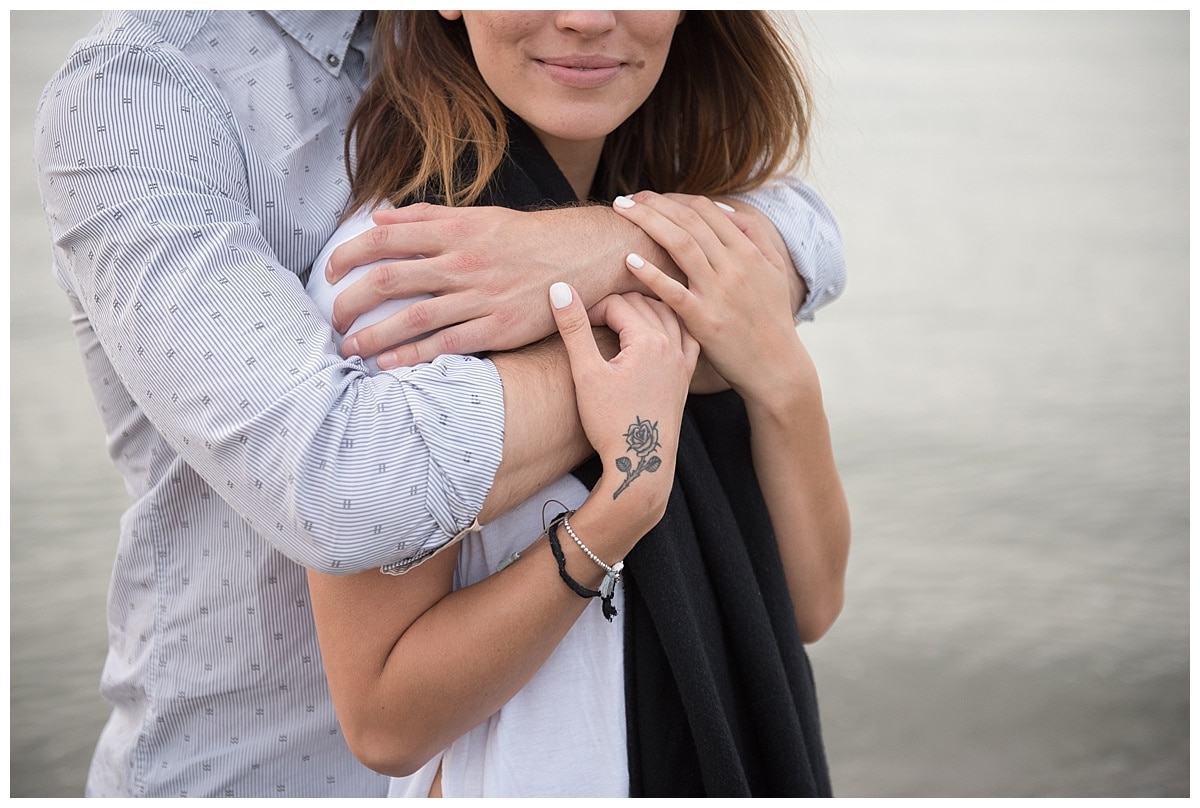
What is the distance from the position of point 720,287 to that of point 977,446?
2.90 m

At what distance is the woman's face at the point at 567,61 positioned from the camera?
120 centimetres

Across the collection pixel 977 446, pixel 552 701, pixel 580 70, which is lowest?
pixel 977 446

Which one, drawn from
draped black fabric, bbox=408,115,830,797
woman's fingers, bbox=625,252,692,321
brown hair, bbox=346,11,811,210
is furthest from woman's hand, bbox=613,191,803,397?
brown hair, bbox=346,11,811,210

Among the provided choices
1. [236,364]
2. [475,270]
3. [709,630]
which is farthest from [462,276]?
[709,630]

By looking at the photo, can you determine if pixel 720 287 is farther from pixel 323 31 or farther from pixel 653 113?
pixel 323 31

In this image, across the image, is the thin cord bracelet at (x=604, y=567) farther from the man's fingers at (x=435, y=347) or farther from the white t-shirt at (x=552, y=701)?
the man's fingers at (x=435, y=347)

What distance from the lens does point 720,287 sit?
1.21m

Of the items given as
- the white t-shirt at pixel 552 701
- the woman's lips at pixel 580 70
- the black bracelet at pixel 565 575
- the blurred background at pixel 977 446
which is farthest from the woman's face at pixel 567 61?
the blurred background at pixel 977 446

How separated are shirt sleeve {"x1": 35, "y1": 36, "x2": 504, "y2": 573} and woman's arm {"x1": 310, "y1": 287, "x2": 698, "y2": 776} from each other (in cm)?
10

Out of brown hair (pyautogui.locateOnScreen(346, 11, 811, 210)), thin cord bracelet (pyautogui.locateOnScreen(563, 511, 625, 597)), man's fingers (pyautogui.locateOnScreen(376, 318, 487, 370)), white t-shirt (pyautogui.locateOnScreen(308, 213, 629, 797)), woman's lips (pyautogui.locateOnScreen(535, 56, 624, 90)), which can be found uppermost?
woman's lips (pyautogui.locateOnScreen(535, 56, 624, 90))

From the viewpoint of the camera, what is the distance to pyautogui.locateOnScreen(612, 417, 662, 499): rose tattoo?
41.3 inches

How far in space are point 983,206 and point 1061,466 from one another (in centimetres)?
177

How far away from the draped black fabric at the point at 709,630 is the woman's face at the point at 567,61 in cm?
5

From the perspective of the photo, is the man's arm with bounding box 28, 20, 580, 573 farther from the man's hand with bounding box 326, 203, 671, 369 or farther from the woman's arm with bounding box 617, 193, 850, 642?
the woman's arm with bounding box 617, 193, 850, 642
